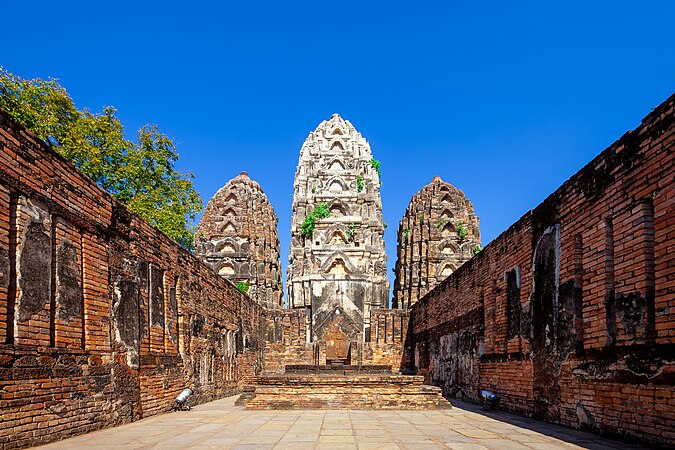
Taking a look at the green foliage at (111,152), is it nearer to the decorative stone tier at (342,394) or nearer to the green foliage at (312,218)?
the decorative stone tier at (342,394)

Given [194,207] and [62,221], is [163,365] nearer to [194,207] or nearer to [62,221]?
[62,221]

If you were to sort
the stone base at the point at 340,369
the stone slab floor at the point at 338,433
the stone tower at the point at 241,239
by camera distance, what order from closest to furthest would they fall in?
the stone slab floor at the point at 338,433 < the stone base at the point at 340,369 < the stone tower at the point at 241,239

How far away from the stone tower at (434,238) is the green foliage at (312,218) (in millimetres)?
7943

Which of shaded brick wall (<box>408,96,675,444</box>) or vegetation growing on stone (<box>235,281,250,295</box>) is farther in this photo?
vegetation growing on stone (<box>235,281,250,295</box>)

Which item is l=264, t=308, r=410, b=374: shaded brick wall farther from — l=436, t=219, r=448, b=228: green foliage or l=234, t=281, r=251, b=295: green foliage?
l=436, t=219, r=448, b=228: green foliage

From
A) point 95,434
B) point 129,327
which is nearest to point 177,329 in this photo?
point 129,327

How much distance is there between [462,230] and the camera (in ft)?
148

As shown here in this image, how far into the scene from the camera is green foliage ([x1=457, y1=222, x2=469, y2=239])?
1772 inches

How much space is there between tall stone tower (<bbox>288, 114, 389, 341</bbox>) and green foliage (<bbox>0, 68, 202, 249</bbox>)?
11.4 m

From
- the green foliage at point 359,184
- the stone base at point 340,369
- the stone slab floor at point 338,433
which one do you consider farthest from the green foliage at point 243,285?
the stone slab floor at point 338,433

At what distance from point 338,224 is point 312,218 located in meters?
2.04

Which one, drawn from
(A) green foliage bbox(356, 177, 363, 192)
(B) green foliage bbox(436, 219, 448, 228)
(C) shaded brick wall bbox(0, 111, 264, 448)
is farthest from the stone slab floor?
(B) green foliage bbox(436, 219, 448, 228)

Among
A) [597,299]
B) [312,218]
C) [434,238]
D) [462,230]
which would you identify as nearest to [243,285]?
[312,218]

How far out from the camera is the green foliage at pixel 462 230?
45.0 meters
